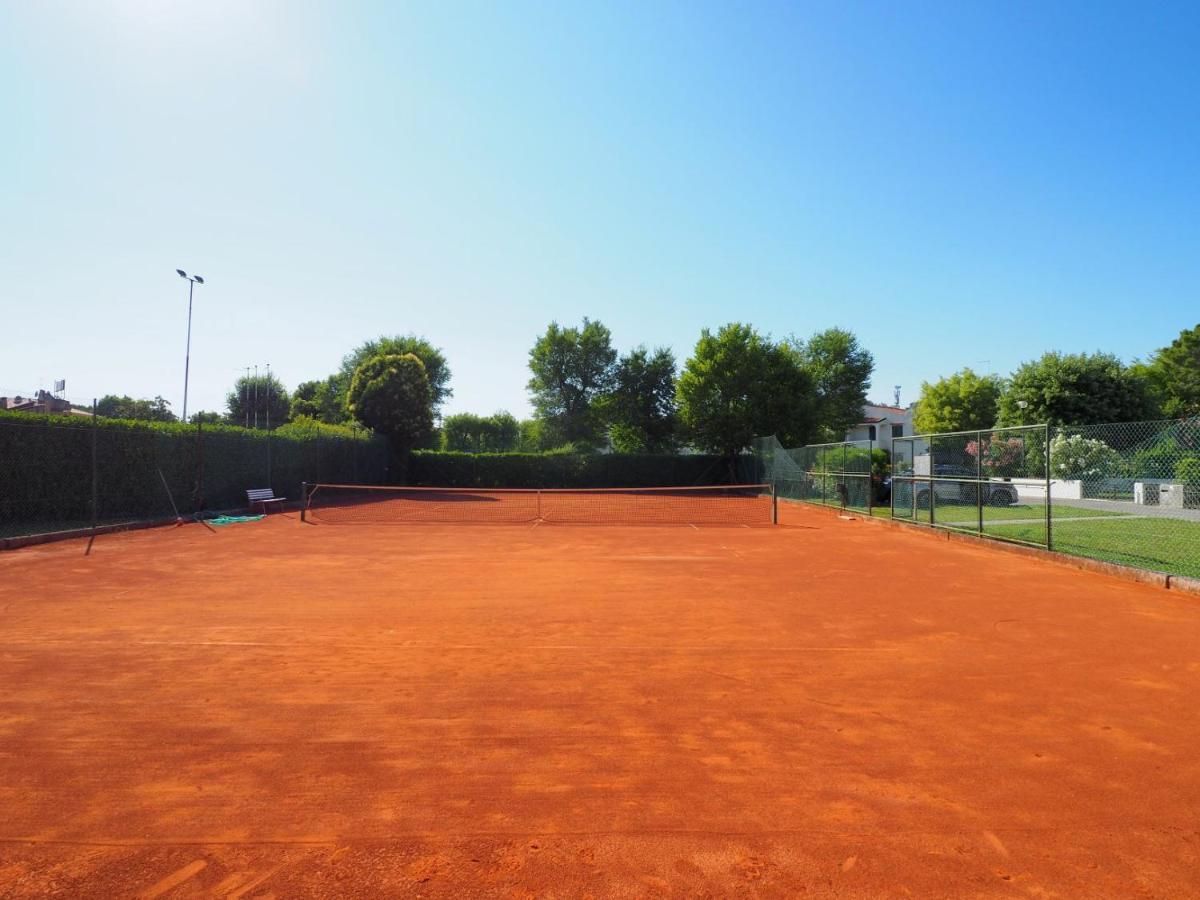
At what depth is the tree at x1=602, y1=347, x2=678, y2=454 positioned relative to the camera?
45.6m

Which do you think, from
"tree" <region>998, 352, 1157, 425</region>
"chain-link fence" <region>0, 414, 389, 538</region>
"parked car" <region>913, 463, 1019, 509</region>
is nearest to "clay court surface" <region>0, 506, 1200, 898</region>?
"chain-link fence" <region>0, 414, 389, 538</region>

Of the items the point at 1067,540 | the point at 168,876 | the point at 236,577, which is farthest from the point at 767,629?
the point at 1067,540

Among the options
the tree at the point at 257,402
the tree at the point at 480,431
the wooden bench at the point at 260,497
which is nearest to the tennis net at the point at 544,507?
the wooden bench at the point at 260,497

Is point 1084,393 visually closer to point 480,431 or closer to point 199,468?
point 199,468

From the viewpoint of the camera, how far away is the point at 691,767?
368cm

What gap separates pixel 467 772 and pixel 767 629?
3832 millimetres

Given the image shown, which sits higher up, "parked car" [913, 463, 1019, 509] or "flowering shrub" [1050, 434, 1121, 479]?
"flowering shrub" [1050, 434, 1121, 479]

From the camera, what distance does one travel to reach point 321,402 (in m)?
61.2

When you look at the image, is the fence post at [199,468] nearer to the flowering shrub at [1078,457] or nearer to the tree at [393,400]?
the tree at [393,400]

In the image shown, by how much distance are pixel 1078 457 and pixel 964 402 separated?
3538 cm

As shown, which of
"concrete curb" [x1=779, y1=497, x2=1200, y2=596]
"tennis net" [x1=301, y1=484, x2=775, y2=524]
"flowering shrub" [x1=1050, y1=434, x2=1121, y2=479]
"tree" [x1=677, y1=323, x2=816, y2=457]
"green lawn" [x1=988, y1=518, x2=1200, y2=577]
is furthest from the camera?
"tree" [x1=677, y1=323, x2=816, y2=457]

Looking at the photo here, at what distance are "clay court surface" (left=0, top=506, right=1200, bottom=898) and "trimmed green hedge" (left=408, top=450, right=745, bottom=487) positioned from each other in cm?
2918

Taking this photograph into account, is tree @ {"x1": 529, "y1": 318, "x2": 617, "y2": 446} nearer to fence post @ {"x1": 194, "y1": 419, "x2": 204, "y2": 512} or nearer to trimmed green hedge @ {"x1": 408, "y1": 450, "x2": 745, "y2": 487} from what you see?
trimmed green hedge @ {"x1": 408, "y1": 450, "x2": 745, "y2": 487}

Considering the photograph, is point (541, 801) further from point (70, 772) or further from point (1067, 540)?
point (1067, 540)
